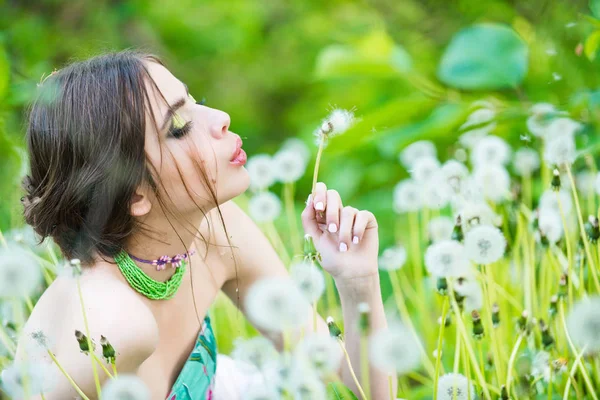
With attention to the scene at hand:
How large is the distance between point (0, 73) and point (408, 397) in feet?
2.32

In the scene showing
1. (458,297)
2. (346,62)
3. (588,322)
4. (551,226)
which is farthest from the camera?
(346,62)

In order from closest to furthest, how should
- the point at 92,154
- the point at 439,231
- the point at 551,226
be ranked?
the point at 92,154, the point at 551,226, the point at 439,231

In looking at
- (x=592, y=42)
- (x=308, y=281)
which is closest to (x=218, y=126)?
(x=308, y=281)

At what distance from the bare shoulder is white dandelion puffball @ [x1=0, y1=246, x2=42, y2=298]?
0.10 m

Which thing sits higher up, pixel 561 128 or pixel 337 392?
pixel 561 128

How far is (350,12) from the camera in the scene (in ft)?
9.50

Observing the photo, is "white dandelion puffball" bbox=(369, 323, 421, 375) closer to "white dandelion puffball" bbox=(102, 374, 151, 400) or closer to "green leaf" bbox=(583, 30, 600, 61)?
"white dandelion puffball" bbox=(102, 374, 151, 400)

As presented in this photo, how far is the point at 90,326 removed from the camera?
723 millimetres

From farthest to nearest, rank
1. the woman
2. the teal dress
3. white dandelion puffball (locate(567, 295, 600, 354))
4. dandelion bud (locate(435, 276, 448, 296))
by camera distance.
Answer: the teal dress, the woman, dandelion bud (locate(435, 276, 448, 296)), white dandelion puffball (locate(567, 295, 600, 354))

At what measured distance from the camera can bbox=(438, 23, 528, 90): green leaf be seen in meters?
1.16

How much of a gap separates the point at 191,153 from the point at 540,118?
542 mm

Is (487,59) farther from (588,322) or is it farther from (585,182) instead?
(588,322)

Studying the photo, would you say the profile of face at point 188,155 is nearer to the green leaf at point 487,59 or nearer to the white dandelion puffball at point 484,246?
the white dandelion puffball at point 484,246

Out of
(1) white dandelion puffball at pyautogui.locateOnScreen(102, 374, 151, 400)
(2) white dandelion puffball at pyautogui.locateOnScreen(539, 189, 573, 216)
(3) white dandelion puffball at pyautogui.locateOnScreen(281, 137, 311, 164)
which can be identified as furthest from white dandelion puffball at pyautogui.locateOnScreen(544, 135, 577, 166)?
(3) white dandelion puffball at pyautogui.locateOnScreen(281, 137, 311, 164)
